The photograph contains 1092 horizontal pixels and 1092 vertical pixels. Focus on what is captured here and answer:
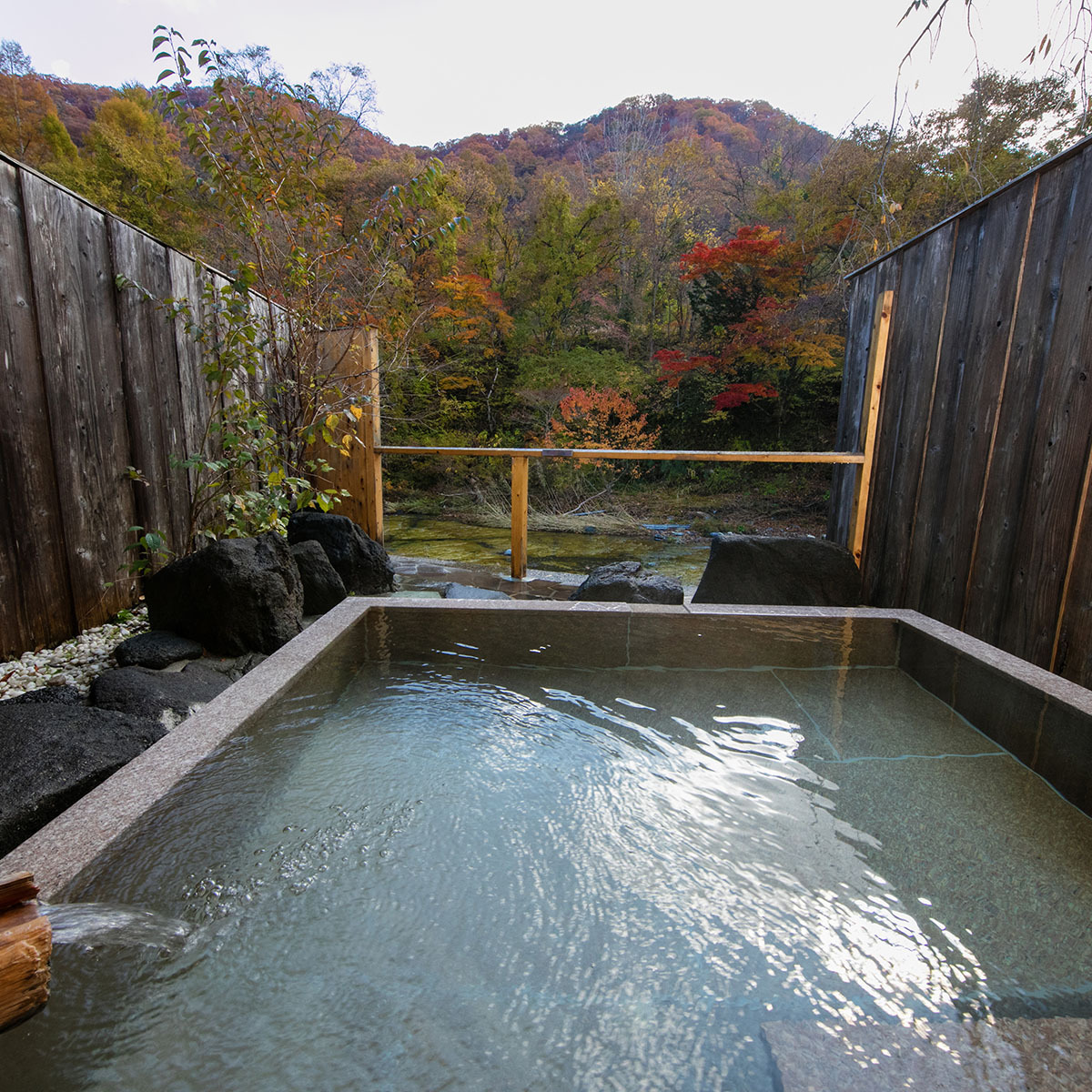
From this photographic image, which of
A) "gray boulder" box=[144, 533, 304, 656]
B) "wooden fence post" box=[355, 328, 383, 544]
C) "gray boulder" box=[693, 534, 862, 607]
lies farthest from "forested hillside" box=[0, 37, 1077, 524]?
"gray boulder" box=[693, 534, 862, 607]

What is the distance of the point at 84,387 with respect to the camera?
8.17 feet

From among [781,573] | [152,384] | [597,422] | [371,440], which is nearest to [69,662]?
[152,384]

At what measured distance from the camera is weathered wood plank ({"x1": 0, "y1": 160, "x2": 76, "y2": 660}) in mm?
2104

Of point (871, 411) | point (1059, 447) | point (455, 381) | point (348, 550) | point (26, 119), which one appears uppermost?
point (26, 119)

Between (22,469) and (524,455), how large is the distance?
245cm

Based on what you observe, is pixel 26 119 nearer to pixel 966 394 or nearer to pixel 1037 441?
pixel 966 394

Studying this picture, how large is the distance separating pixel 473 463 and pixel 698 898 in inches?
350

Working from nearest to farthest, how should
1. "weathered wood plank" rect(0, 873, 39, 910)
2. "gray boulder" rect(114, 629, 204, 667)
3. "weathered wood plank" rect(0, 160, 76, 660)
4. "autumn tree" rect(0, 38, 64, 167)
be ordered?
1. "weathered wood plank" rect(0, 873, 39, 910)
2. "weathered wood plank" rect(0, 160, 76, 660)
3. "gray boulder" rect(114, 629, 204, 667)
4. "autumn tree" rect(0, 38, 64, 167)

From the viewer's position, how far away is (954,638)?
2.15 metres

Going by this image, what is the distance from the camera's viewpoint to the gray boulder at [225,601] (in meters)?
2.45

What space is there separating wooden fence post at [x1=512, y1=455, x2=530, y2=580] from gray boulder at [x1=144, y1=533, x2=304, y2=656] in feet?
5.57

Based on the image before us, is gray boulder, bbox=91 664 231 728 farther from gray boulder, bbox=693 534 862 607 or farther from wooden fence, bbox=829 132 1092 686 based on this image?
wooden fence, bbox=829 132 1092 686

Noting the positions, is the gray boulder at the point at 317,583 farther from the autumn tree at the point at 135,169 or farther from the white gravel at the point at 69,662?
the autumn tree at the point at 135,169

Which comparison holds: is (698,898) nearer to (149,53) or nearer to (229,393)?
(229,393)
